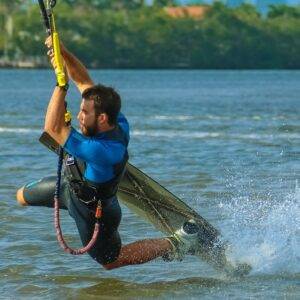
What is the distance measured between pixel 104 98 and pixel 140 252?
1.58 m

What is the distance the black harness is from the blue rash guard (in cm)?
4

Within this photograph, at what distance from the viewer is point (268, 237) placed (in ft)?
35.9

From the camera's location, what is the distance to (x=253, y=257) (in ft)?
33.9

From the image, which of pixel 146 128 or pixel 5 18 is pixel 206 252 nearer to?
pixel 146 128

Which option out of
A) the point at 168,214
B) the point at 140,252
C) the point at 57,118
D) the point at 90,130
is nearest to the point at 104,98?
the point at 90,130

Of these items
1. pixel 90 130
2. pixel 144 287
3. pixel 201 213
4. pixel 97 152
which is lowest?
pixel 201 213

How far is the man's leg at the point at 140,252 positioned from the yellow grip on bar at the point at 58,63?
67.0 inches

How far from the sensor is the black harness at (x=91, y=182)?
28.7ft

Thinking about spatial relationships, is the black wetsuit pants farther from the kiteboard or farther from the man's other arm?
the kiteboard

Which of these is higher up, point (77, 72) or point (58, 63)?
point (58, 63)

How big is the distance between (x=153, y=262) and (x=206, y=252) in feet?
2.85

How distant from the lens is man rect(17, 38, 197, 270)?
8445mm

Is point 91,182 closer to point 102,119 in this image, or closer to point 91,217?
point 91,217

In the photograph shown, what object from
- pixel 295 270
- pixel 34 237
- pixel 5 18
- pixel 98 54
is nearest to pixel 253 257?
pixel 295 270
